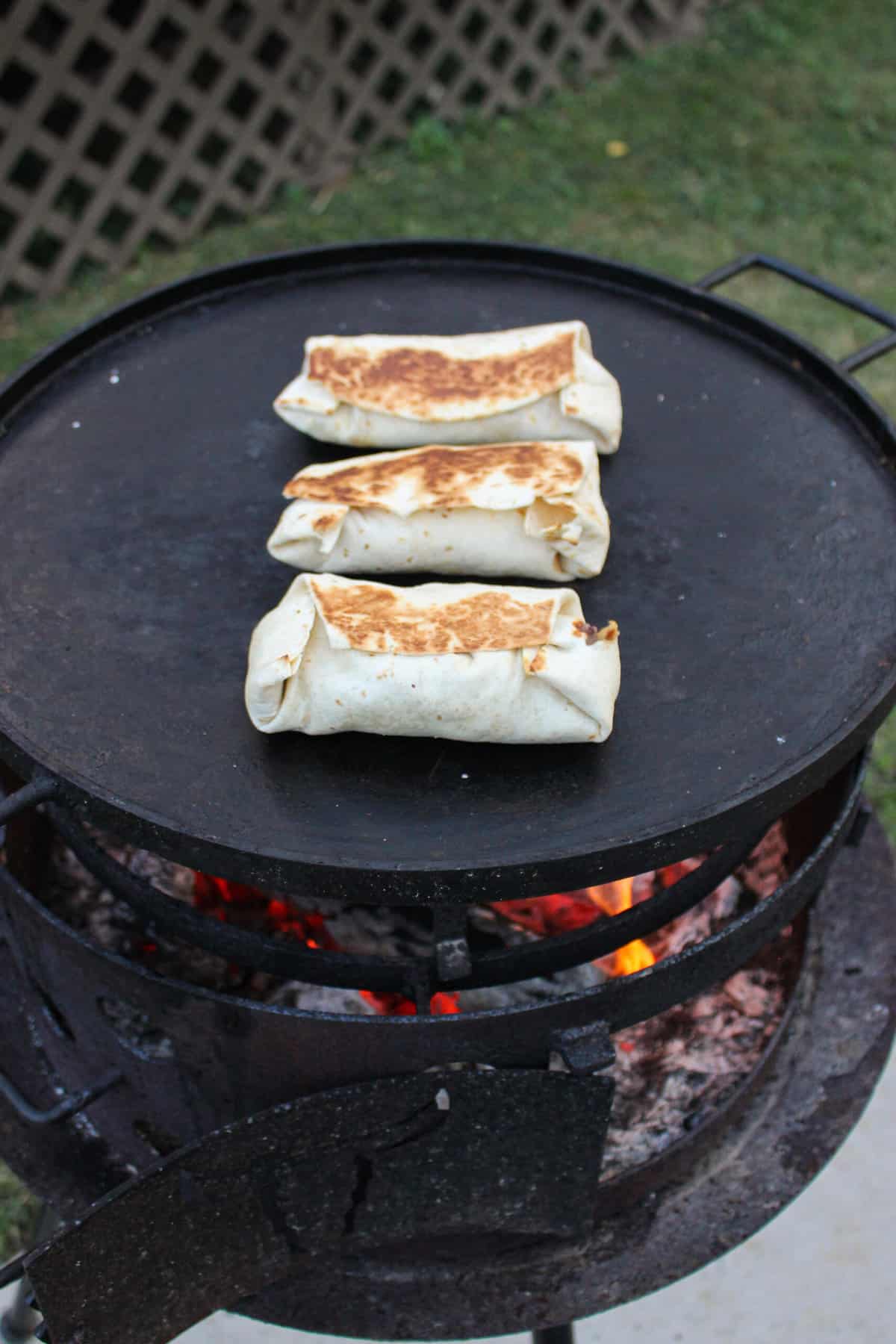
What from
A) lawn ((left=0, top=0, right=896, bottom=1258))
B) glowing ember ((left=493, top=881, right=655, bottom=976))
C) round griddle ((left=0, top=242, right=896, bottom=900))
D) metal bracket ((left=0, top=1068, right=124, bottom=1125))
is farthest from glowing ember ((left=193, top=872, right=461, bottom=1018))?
lawn ((left=0, top=0, right=896, bottom=1258))

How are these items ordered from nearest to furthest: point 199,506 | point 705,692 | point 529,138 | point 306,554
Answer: point 705,692 < point 306,554 < point 199,506 < point 529,138

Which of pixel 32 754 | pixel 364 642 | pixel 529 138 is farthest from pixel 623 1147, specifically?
pixel 529 138

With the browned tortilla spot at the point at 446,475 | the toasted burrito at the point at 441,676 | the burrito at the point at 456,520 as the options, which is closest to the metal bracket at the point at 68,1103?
the toasted burrito at the point at 441,676

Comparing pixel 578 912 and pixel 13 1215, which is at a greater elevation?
pixel 578 912

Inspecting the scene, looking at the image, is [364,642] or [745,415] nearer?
[364,642]

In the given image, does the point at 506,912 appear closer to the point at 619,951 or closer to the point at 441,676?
the point at 619,951

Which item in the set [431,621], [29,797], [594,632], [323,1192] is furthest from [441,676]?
[323,1192]

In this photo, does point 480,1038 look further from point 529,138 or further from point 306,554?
point 529,138

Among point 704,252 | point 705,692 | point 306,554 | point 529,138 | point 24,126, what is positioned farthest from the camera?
point 529,138
